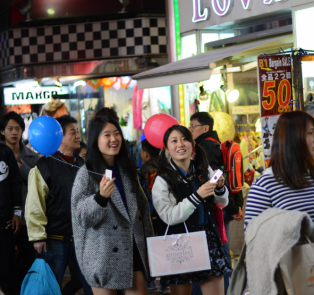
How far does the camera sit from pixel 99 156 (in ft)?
11.2

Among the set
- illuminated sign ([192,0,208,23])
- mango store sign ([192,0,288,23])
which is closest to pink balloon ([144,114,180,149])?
mango store sign ([192,0,288,23])

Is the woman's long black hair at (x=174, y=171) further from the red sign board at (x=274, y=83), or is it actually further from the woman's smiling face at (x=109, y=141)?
the red sign board at (x=274, y=83)

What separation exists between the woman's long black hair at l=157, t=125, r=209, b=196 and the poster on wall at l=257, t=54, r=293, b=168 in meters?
1.57

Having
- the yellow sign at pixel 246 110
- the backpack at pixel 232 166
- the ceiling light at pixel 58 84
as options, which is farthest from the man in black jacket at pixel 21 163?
the ceiling light at pixel 58 84

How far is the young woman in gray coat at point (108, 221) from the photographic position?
316 centimetres

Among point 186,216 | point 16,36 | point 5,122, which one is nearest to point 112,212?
point 186,216

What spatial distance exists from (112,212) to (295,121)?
1.41m

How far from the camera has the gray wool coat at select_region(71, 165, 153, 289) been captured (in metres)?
3.16

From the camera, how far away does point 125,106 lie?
1018 centimetres

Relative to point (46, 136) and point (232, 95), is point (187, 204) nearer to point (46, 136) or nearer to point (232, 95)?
point (46, 136)

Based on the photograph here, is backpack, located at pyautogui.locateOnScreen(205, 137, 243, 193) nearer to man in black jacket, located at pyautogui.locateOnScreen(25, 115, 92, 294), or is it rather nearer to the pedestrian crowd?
the pedestrian crowd

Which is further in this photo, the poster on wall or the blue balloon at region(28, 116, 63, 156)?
the poster on wall

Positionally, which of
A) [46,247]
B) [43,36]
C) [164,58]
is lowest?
[46,247]

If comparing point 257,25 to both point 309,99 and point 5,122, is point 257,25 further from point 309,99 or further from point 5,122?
point 5,122
